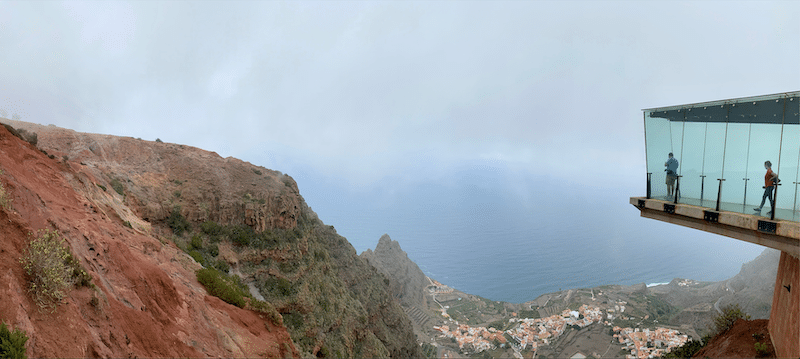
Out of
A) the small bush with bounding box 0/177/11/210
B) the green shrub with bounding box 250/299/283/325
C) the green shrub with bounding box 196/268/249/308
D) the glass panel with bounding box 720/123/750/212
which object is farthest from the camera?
the green shrub with bounding box 250/299/283/325

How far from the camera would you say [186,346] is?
23.6ft

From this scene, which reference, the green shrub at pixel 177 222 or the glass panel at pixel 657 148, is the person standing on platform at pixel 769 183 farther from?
the green shrub at pixel 177 222

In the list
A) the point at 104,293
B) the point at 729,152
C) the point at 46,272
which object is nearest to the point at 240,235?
the point at 104,293

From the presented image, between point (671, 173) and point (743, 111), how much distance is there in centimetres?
251

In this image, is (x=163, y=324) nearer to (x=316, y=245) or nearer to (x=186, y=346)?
(x=186, y=346)

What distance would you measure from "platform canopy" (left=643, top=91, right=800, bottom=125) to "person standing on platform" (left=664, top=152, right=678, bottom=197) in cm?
130

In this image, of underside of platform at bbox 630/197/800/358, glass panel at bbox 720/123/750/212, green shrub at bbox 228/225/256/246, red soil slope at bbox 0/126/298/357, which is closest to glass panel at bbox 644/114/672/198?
underside of platform at bbox 630/197/800/358

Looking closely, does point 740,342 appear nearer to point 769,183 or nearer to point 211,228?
point 769,183

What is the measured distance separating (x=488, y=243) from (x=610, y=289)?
111 meters

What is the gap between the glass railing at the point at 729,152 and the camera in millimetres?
7238

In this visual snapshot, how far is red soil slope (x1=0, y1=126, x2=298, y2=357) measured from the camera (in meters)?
4.69

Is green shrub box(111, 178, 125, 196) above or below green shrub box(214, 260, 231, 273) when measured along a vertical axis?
above

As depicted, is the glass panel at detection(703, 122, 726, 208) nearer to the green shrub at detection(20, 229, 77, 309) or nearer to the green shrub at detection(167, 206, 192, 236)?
the green shrub at detection(20, 229, 77, 309)

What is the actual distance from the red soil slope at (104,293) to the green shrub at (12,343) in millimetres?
266
